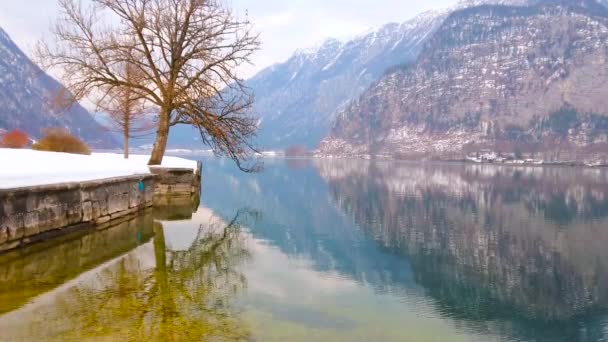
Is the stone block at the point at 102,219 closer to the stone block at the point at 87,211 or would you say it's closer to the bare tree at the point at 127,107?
the stone block at the point at 87,211

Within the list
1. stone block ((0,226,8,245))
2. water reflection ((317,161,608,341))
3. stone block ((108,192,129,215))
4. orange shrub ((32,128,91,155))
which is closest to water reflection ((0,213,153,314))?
stone block ((0,226,8,245))

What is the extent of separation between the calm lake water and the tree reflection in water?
4 cm

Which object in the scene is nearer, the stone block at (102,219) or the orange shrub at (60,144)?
the stone block at (102,219)

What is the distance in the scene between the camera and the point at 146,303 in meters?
11.8

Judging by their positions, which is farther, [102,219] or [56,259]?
[102,219]

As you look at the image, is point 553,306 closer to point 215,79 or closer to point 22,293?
point 22,293

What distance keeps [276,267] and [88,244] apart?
7233 millimetres

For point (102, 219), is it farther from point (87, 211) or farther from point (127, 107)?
point (127, 107)

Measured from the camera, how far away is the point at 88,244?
1898cm

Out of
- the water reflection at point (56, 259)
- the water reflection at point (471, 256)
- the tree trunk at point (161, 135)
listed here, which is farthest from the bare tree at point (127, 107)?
the water reflection at point (56, 259)

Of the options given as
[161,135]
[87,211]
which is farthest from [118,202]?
[161,135]

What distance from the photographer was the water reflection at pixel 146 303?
32.4 feet

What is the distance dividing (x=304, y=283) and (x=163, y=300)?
4.56 meters

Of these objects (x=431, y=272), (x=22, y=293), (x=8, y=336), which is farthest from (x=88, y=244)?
(x=431, y=272)
